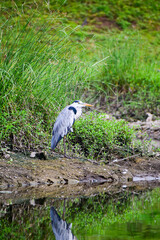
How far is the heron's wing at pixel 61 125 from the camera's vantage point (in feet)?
16.3

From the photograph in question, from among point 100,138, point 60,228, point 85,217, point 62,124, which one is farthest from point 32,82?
point 60,228

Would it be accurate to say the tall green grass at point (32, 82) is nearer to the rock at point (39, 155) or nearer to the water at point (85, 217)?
the rock at point (39, 155)

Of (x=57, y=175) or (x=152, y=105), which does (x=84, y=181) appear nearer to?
(x=57, y=175)

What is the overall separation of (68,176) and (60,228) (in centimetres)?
191

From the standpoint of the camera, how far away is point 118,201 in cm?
390

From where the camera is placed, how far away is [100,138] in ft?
18.0

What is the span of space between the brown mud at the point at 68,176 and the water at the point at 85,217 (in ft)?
1.00

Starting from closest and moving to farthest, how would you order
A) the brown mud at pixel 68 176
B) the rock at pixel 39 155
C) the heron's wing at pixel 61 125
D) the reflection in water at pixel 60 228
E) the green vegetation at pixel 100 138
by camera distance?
1. the reflection in water at pixel 60 228
2. the brown mud at pixel 68 176
3. the heron's wing at pixel 61 125
4. the rock at pixel 39 155
5. the green vegetation at pixel 100 138

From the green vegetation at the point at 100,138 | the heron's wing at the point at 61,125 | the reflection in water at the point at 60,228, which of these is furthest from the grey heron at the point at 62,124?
the reflection in water at the point at 60,228

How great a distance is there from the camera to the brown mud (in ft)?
14.1

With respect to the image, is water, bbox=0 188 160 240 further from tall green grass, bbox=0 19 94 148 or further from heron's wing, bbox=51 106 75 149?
tall green grass, bbox=0 19 94 148

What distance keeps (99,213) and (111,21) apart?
47.7ft

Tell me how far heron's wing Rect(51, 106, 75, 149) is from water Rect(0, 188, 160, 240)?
1105mm

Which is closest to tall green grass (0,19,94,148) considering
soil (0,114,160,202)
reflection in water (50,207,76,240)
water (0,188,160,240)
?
soil (0,114,160,202)
